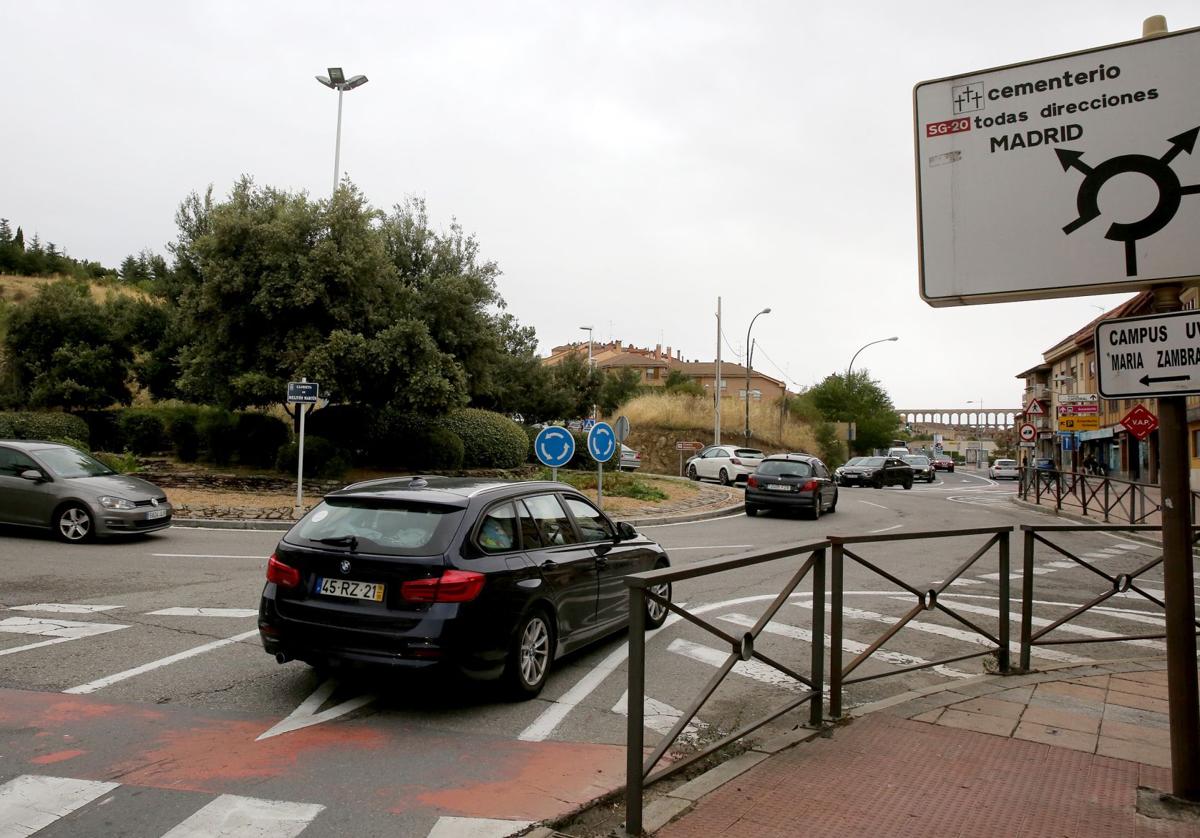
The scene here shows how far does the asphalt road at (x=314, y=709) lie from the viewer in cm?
400

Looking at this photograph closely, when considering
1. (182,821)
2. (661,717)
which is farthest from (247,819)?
(661,717)

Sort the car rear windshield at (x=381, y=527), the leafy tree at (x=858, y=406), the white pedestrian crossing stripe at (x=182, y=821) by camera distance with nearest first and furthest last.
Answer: the white pedestrian crossing stripe at (x=182, y=821) < the car rear windshield at (x=381, y=527) < the leafy tree at (x=858, y=406)

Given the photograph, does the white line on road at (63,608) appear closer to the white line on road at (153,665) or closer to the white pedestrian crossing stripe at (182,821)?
the white line on road at (153,665)

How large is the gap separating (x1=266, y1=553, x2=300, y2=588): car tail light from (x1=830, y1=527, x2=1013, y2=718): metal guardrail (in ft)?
11.1

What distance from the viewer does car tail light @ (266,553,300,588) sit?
5.68 m

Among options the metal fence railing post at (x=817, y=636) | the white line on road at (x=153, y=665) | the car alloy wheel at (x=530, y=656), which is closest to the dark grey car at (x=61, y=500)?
the white line on road at (x=153, y=665)

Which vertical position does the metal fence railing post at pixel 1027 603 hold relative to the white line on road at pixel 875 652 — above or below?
above

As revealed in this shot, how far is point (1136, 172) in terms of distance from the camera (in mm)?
4070

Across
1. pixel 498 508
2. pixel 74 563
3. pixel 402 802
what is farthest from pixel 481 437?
pixel 402 802

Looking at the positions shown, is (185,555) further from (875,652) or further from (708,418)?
(708,418)

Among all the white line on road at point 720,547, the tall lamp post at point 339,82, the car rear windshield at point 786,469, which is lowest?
the white line on road at point 720,547

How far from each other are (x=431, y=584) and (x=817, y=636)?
239 cm

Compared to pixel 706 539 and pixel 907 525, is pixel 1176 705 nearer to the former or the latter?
pixel 706 539

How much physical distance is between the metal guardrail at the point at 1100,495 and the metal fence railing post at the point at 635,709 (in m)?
17.5
